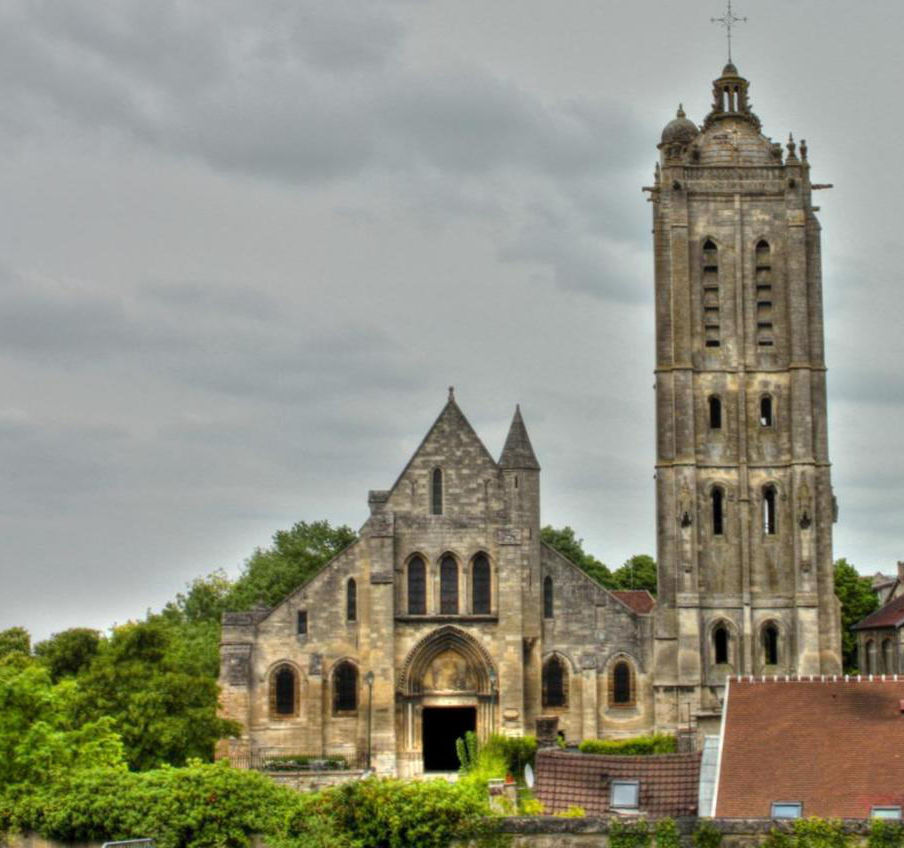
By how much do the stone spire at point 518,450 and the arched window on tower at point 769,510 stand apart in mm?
9319

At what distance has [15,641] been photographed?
74938 millimetres

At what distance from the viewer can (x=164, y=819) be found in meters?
29.7

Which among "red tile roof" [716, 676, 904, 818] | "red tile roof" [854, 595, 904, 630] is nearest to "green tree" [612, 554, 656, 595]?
"red tile roof" [854, 595, 904, 630]

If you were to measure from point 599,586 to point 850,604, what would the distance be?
2830 centimetres

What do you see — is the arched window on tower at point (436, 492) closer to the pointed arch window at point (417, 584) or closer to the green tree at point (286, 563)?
the pointed arch window at point (417, 584)

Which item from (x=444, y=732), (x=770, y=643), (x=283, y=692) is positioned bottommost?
(x=444, y=732)

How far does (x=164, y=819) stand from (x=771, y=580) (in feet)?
124

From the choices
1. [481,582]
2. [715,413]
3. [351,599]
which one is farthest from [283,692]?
[715,413]

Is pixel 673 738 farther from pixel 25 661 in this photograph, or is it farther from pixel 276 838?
pixel 276 838

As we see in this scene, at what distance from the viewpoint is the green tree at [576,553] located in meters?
99.8

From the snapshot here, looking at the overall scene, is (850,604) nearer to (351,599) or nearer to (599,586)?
(599,586)

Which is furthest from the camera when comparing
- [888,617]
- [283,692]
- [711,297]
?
[888,617]

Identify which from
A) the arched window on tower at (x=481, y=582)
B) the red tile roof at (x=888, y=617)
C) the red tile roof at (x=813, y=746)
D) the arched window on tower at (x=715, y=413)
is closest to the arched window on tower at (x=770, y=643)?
the red tile roof at (x=888, y=617)

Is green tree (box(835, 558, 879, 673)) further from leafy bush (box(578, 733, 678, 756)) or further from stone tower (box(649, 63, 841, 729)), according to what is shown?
leafy bush (box(578, 733, 678, 756))
